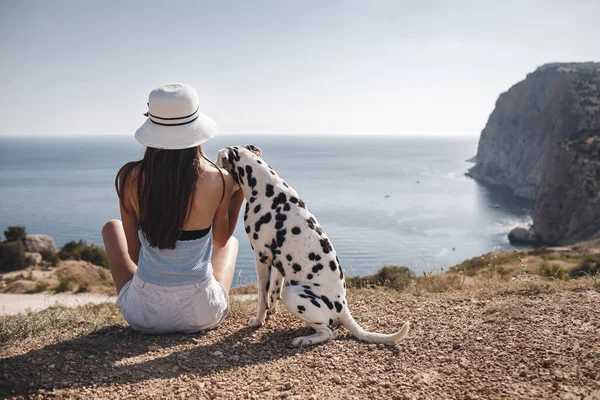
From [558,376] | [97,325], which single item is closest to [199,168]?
[97,325]

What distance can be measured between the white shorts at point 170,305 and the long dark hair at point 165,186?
53 centimetres

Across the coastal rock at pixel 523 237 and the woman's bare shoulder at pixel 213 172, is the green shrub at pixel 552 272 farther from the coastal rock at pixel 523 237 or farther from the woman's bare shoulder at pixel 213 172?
the coastal rock at pixel 523 237

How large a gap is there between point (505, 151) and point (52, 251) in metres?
→ 93.3

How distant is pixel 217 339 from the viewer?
4.63 m

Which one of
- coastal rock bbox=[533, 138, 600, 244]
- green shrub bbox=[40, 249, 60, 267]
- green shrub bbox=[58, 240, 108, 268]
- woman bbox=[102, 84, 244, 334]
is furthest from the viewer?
coastal rock bbox=[533, 138, 600, 244]

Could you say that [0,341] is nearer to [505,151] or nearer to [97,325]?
[97,325]

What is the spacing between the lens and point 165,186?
13.1 feet

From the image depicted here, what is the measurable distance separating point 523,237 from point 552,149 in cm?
1068

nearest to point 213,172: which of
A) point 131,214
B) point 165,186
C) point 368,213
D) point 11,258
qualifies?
point 165,186

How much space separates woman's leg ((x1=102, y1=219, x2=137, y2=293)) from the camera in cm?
468

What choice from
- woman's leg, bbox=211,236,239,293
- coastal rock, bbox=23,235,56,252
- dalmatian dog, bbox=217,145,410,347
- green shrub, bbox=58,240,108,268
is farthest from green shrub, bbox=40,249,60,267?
dalmatian dog, bbox=217,145,410,347

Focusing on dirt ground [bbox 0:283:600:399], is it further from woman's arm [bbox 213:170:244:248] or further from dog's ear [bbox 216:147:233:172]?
dog's ear [bbox 216:147:233:172]

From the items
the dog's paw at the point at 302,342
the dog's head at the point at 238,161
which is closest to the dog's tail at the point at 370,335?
the dog's paw at the point at 302,342

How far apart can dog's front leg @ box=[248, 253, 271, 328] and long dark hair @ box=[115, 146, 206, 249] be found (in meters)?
0.92
